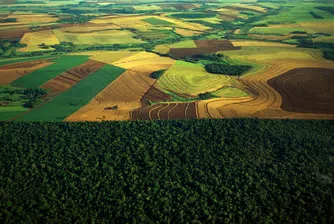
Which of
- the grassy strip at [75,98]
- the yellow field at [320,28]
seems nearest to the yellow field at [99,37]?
the grassy strip at [75,98]

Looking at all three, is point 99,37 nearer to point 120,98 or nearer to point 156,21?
point 156,21

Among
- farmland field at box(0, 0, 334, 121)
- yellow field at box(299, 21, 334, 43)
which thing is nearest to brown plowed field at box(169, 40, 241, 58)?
farmland field at box(0, 0, 334, 121)

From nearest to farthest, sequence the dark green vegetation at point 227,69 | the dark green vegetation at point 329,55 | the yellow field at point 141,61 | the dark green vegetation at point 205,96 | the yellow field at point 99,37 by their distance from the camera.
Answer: the dark green vegetation at point 205,96 → the dark green vegetation at point 227,69 → the yellow field at point 141,61 → the dark green vegetation at point 329,55 → the yellow field at point 99,37

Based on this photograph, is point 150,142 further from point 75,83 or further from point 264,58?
point 264,58

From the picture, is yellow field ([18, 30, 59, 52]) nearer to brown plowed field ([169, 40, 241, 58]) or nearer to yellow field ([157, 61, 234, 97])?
brown plowed field ([169, 40, 241, 58])

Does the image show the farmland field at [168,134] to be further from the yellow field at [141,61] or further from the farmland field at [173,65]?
the yellow field at [141,61]

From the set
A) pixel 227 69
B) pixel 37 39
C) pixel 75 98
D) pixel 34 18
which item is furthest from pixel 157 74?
pixel 34 18
